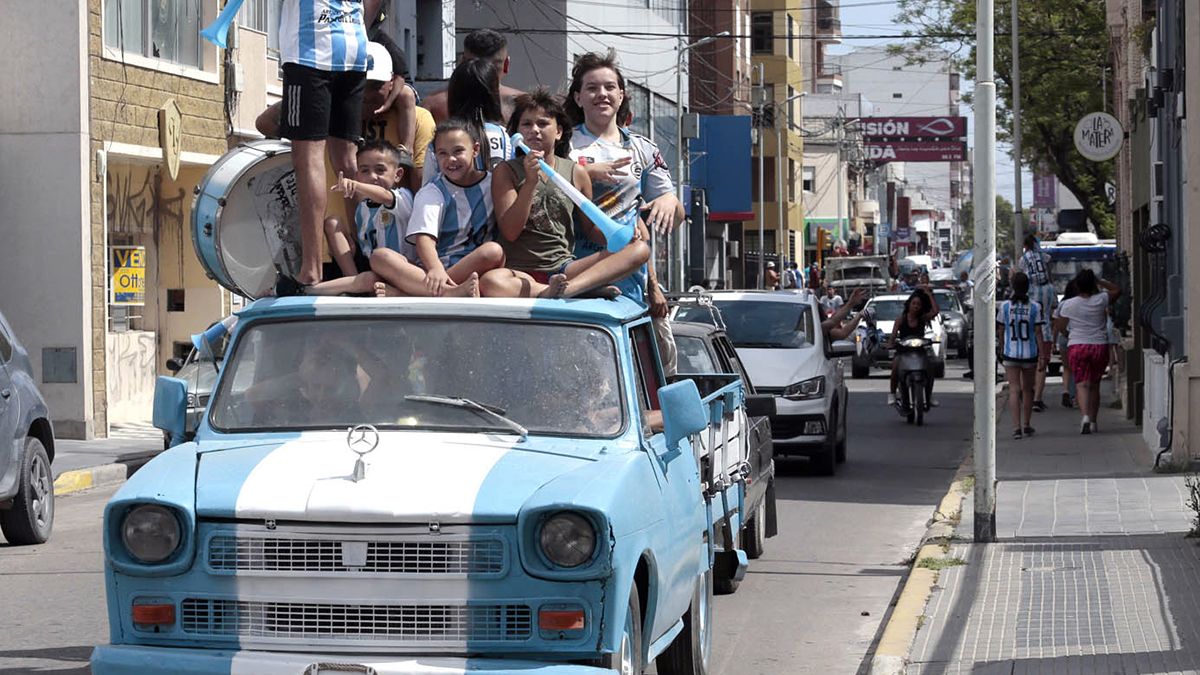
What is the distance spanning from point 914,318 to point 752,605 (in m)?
13.7

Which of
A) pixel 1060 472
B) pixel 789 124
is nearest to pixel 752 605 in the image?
pixel 1060 472

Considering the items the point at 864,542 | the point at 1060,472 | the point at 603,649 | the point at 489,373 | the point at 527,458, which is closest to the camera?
the point at 603,649

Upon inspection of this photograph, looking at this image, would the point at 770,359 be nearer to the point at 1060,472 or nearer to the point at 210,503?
the point at 1060,472

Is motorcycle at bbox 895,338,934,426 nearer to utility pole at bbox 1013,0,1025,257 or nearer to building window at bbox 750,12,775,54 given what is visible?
utility pole at bbox 1013,0,1025,257

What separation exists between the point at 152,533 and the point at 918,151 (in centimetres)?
9815

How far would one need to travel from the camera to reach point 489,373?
6707mm

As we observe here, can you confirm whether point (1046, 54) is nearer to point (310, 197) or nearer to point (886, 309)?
point (886, 309)

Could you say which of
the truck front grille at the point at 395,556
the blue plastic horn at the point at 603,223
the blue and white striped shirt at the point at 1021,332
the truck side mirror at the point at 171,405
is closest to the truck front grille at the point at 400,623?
the truck front grille at the point at 395,556

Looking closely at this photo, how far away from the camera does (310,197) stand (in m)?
7.75

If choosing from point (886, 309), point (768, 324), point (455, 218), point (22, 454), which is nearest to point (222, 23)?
point (455, 218)

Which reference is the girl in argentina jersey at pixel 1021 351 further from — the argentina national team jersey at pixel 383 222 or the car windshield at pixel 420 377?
the car windshield at pixel 420 377

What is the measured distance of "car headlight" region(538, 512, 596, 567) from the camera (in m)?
5.81

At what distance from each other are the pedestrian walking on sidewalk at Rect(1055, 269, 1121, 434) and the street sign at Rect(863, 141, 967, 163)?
253 feet

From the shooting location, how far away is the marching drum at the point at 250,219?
8.14m
